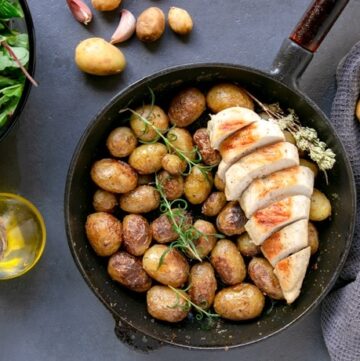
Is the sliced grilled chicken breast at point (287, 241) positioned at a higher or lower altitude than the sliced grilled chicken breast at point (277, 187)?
lower

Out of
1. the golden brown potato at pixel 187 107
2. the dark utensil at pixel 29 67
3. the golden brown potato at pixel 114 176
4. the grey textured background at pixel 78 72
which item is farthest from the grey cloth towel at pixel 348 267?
the dark utensil at pixel 29 67

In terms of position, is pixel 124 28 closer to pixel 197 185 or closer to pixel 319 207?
pixel 197 185

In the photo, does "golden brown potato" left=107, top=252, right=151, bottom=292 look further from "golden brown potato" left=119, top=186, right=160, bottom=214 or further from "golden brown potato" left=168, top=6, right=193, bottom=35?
"golden brown potato" left=168, top=6, right=193, bottom=35

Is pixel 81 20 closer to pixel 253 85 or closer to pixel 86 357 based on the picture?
pixel 253 85

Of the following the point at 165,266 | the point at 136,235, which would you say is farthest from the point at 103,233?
the point at 165,266

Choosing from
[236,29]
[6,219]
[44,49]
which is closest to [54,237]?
[6,219]

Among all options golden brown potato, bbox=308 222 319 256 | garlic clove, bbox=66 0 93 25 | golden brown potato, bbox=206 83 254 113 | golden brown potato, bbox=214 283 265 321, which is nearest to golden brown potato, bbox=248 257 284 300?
golden brown potato, bbox=214 283 265 321

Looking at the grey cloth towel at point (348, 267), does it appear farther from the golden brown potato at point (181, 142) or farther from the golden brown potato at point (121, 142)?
the golden brown potato at point (121, 142)

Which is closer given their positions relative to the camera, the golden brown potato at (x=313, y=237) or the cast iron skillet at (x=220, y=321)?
the cast iron skillet at (x=220, y=321)
